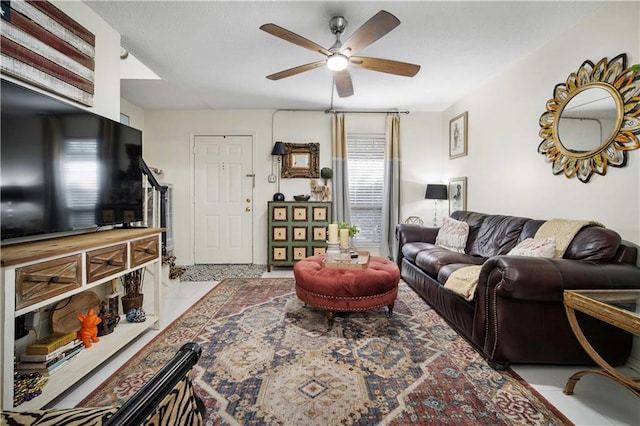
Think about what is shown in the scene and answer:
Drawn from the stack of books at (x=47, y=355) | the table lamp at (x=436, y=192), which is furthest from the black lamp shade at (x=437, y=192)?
the stack of books at (x=47, y=355)

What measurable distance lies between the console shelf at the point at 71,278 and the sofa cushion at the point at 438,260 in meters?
2.38

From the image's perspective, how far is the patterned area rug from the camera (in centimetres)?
380

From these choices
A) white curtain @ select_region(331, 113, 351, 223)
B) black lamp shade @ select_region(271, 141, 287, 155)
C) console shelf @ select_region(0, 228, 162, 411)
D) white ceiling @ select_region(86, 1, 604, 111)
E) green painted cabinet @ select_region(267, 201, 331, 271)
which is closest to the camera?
console shelf @ select_region(0, 228, 162, 411)

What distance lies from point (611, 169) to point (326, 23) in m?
2.41

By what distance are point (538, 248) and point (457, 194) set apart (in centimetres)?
217

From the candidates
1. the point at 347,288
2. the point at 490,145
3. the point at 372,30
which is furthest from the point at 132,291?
the point at 490,145

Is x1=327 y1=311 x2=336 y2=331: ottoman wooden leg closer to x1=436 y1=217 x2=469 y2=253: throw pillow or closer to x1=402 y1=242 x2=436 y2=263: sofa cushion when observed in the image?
x1=402 y1=242 x2=436 y2=263: sofa cushion

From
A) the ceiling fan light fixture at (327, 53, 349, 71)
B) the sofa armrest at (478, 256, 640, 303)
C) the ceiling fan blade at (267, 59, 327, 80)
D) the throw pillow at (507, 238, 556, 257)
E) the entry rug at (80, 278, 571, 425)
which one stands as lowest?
the entry rug at (80, 278, 571, 425)

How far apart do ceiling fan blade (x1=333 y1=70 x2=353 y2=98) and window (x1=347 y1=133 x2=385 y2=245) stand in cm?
173

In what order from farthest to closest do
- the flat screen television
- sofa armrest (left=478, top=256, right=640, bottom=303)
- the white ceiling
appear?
the white ceiling
sofa armrest (left=478, top=256, right=640, bottom=303)
the flat screen television

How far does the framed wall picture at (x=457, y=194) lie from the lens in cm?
392

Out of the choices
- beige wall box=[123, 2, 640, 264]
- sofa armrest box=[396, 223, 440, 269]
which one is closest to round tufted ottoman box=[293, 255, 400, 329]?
sofa armrest box=[396, 223, 440, 269]

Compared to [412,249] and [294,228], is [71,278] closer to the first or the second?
[294,228]

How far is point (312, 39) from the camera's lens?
252 centimetres
